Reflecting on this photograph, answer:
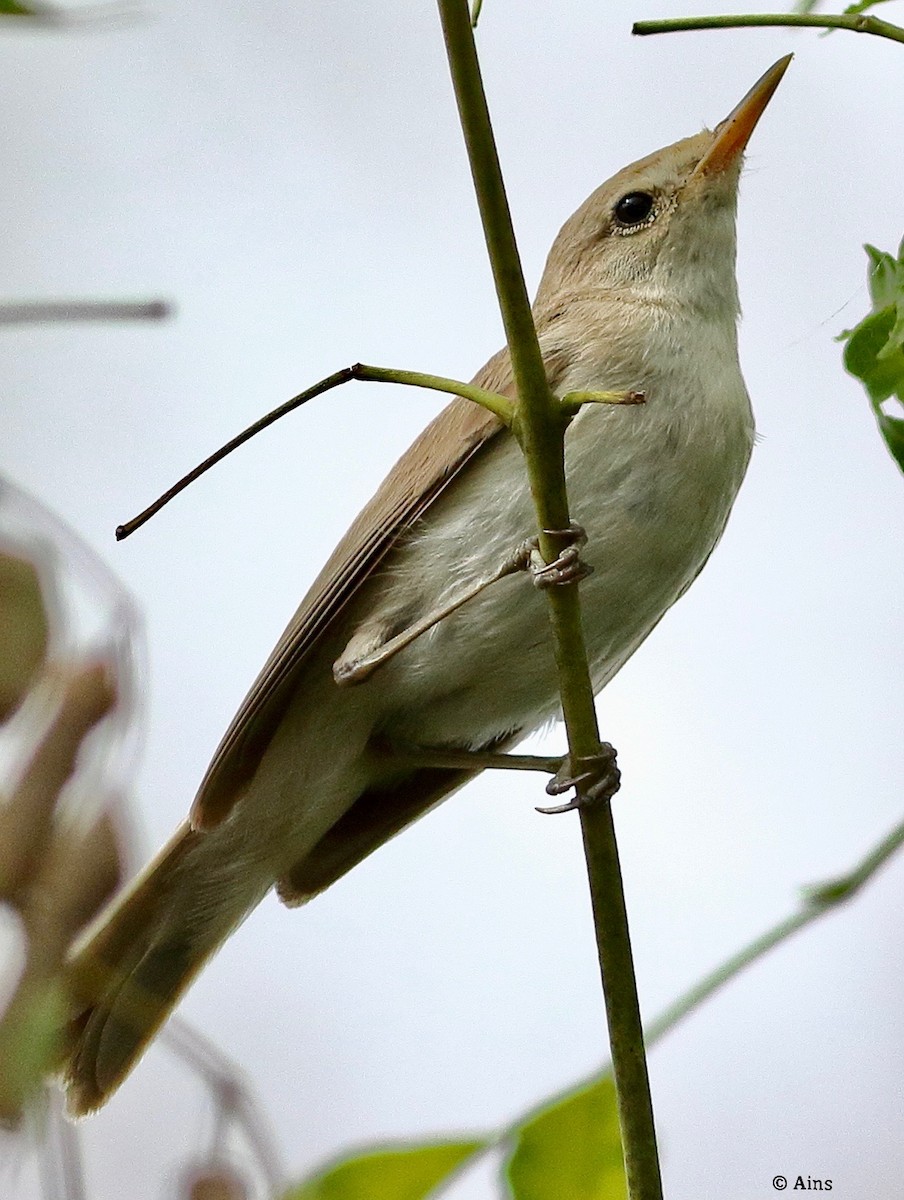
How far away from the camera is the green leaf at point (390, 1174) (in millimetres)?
1176

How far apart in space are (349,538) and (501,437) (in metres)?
0.36

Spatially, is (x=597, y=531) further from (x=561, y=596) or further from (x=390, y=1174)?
(x=390, y=1174)

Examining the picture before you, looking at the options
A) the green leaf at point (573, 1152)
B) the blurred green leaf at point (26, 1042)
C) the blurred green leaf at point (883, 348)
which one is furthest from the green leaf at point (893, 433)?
the blurred green leaf at point (26, 1042)

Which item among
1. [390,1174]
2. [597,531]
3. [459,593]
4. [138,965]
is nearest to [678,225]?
[597,531]

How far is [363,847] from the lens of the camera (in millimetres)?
2459

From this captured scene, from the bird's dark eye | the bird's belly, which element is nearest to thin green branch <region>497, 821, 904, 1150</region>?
the bird's belly

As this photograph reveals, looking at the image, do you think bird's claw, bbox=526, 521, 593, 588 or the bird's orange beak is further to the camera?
the bird's orange beak

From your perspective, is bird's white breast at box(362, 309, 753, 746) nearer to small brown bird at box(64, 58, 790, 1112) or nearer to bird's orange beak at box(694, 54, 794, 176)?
small brown bird at box(64, 58, 790, 1112)

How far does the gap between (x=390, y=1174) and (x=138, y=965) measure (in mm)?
1197

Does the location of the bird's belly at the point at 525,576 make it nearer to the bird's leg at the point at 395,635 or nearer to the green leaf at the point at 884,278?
the bird's leg at the point at 395,635

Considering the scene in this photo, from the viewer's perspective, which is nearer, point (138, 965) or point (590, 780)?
point (590, 780)

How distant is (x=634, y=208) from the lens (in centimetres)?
254

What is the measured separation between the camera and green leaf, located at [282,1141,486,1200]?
1176mm

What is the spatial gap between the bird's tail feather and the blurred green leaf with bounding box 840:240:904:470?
1.40 m
